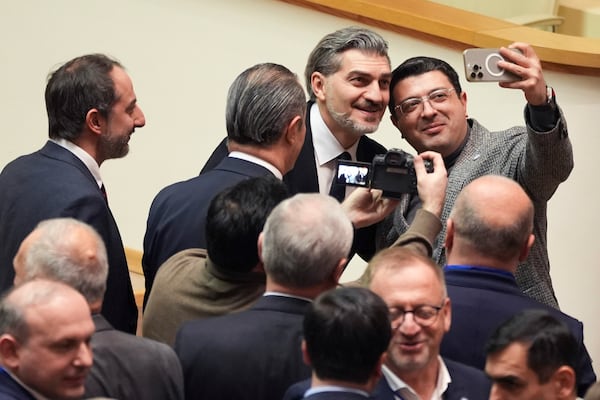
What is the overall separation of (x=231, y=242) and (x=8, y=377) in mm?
539

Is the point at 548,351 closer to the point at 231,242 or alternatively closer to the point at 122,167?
the point at 231,242

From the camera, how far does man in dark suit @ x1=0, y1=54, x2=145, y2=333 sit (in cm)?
305

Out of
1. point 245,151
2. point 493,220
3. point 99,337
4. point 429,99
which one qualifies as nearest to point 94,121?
point 245,151

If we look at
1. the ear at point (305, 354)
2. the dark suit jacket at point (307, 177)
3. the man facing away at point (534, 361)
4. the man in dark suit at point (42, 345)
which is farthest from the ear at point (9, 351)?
the dark suit jacket at point (307, 177)

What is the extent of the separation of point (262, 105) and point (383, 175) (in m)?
0.32

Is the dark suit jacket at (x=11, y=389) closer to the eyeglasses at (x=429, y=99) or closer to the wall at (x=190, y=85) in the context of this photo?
the eyeglasses at (x=429, y=99)

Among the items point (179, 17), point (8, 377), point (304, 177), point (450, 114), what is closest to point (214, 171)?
point (304, 177)

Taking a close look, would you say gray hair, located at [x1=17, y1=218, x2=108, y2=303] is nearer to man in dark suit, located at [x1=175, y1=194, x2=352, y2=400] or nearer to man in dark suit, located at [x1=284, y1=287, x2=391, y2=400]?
man in dark suit, located at [x1=175, y1=194, x2=352, y2=400]

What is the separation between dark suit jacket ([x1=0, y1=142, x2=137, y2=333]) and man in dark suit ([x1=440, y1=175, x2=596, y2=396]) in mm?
810

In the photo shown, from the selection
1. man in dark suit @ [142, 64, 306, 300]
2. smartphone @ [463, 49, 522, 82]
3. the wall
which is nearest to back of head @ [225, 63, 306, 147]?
man in dark suit @ [142, 64, 306, 300]

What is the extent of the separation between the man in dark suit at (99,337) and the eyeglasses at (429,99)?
1.13 meters

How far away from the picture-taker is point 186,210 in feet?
9.87

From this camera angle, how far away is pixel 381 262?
245 centimetres

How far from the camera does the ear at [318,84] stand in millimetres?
3496
